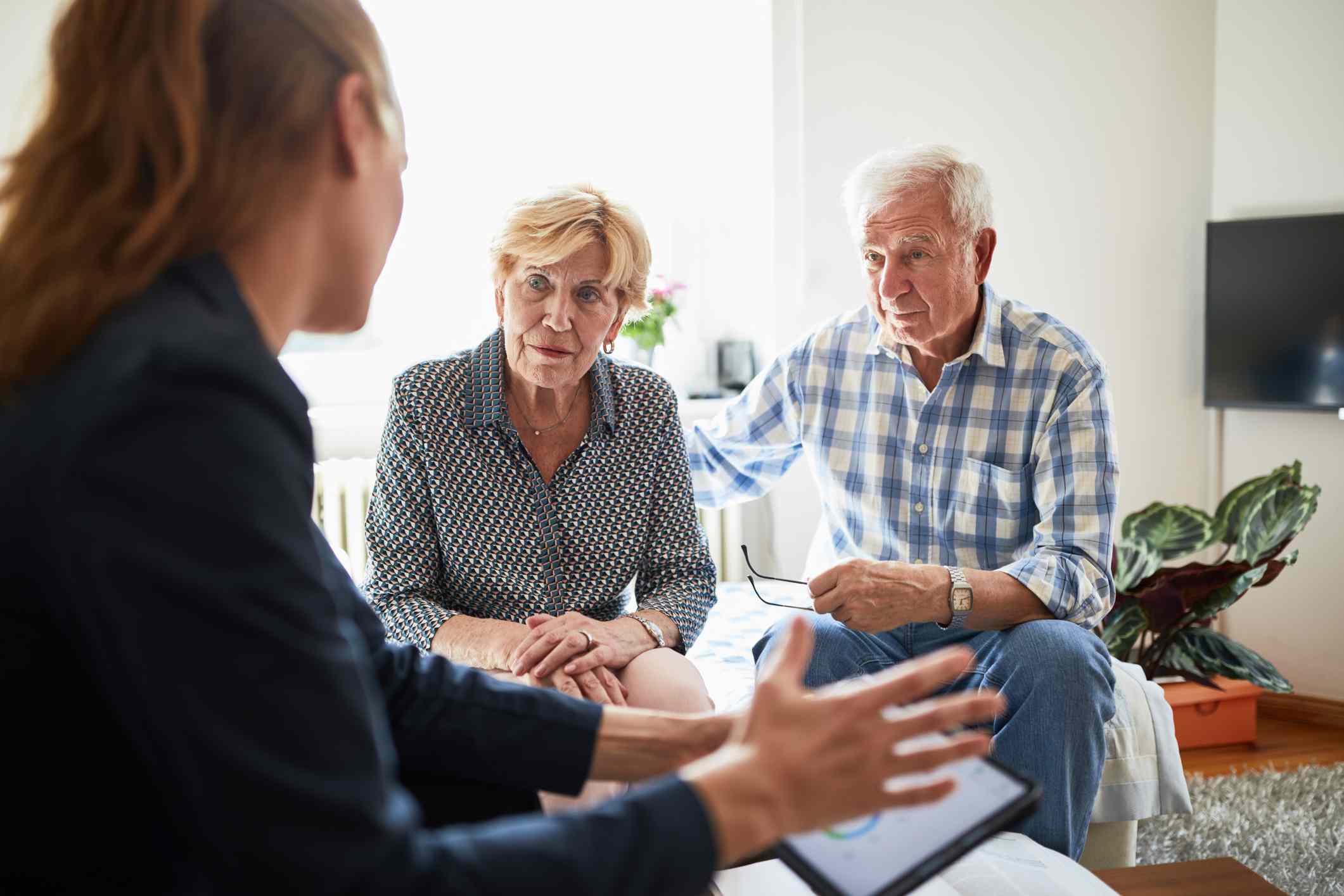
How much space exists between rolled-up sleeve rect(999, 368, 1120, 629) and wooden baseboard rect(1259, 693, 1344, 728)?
6.22 feet

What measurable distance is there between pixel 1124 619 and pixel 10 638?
2.68 meters

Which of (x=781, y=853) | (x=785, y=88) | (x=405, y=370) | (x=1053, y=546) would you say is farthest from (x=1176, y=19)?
(x=781, y=853)

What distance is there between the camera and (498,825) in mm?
667

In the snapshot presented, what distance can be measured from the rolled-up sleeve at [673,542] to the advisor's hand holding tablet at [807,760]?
112 cm

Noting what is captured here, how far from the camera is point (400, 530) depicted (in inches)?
68.9

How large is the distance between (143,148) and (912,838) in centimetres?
78

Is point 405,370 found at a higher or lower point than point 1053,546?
higher

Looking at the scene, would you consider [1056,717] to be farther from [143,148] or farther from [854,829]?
[143,148]

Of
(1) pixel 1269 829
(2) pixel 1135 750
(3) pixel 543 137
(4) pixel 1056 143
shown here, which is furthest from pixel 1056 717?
(3) pixel 543 137

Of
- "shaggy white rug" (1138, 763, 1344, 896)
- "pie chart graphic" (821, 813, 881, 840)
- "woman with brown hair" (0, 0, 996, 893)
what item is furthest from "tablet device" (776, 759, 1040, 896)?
"shaggy white rug" (1138, 763, 1344, 896)

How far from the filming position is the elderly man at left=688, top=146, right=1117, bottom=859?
1.59 metres

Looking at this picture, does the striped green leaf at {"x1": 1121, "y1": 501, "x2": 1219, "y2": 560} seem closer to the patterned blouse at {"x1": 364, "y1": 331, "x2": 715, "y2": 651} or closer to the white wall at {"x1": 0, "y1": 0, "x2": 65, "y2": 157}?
the patterned blouse at {"x1": 364, "y1": 331, "x2": 715, "y2": 651}

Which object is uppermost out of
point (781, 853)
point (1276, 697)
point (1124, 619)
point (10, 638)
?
point (10, 638)

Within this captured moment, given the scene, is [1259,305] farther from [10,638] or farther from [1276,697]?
[10,638]
